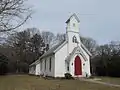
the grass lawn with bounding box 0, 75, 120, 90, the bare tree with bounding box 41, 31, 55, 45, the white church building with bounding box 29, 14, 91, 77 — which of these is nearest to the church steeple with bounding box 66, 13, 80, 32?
the white church building with bounding box 29, 14, 91, 77

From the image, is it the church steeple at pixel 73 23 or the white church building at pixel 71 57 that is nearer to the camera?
the white church building at pixel 71 57

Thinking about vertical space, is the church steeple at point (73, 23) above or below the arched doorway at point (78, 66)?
above

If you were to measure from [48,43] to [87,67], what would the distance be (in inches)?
Result: 1883

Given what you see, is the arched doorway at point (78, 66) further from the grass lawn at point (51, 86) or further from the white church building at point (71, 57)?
the grass lawn at point (51, 86)

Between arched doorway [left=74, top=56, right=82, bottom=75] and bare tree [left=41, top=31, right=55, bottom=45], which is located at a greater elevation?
bare tree [left=41, top=31, right=55, bottom=45]

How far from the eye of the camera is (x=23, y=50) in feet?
242

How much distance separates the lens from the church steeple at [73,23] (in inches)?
1323

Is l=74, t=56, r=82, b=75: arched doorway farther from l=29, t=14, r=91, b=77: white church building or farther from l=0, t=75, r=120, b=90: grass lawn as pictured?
l=0, t=75, r=120, b=90: grass lawn

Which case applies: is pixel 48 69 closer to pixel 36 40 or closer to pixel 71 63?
pixel 71 63

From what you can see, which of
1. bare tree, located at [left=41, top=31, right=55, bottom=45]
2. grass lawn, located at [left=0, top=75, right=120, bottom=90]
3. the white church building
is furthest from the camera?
bare tree, located at [left=41, top=31, right=55, bottom=45]

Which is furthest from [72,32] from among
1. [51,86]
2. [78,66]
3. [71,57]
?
[51,86]

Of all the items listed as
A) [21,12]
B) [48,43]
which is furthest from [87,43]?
[21,12]

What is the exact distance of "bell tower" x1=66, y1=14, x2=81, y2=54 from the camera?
33.0 meters

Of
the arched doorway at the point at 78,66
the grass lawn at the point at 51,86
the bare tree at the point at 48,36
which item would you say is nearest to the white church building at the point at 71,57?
the arched doorway at the point at 78,66
